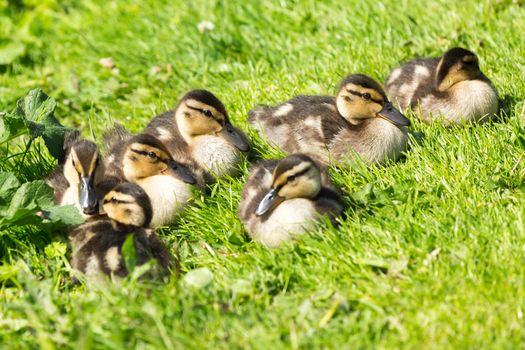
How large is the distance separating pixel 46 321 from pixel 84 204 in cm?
90

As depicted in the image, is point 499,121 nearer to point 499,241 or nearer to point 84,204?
point 499,241

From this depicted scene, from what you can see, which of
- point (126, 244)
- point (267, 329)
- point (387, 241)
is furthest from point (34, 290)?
point (387, 241)

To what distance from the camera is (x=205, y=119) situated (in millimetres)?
4836

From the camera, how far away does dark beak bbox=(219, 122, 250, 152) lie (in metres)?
4.82

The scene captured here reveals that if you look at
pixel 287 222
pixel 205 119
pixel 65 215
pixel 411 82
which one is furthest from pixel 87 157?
pixel 411 82

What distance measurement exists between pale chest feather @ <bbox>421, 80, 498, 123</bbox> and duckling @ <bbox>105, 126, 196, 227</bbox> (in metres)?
1.62

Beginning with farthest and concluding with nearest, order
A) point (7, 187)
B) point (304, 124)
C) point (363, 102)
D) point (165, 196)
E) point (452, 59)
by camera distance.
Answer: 1. point (452, 59)
2. point (304, 124)
3. point (363, 102)
4. point (165, 196)
5. point (7, 187)

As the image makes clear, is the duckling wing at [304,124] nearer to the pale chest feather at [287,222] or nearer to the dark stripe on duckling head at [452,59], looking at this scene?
the dark stripe on duckling head at [452,59]

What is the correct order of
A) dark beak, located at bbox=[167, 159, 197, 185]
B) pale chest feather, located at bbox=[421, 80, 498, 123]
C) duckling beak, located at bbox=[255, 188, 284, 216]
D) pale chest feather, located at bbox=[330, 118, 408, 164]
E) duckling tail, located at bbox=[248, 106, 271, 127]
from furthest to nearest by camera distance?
duckling tail, located at bbox=[248, 106, 271, 127] → pale chest feather, located at bbox=[421, 80, 498, 123] → pale chest feather, located at bbox=[330, 118, 408, 164] → dark beak, located at bbox=[167, 159, 197, 185] → duckling beak, located at bbox=[255, 188, 284, 216]

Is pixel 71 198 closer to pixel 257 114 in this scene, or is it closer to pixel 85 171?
pixel 85 171

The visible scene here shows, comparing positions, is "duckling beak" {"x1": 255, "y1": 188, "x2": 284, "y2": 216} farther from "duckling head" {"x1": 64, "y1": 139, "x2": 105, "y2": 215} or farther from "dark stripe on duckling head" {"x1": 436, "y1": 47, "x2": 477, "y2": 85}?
"dark stripe on duckling head" {"x1": 436, "y1": 47, "x2": 477, "y2": 85}

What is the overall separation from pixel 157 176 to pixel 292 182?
918 mm

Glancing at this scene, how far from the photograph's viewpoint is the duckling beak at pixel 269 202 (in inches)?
159

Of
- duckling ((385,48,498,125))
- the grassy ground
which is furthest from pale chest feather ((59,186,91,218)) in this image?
duckling ((385,48,498,125))
